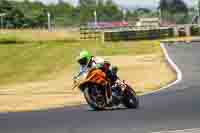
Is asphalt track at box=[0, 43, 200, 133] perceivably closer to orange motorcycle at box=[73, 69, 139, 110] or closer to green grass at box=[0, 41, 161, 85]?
orange motorcycle at box=[73, 69, 139, 110]

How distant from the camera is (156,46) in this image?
5091 centimetres

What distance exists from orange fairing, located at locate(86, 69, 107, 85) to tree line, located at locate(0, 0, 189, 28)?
85.5 meters

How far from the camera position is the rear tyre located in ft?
51.9

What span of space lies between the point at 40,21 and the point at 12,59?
7897cm

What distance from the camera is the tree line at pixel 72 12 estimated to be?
118 m

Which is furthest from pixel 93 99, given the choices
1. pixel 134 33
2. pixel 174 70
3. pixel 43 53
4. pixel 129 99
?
pixel 134 33

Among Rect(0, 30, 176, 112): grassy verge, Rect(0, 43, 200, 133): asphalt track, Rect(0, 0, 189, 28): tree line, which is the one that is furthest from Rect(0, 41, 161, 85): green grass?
Rect(0, 0, 189, 28): tree line

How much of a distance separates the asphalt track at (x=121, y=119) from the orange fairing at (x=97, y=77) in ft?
2.20

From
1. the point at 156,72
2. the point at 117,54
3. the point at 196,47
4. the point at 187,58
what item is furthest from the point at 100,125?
the point at 196,47

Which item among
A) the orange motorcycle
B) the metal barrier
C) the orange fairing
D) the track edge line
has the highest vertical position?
the orange fairing

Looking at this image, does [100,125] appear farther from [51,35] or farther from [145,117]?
[51,35]

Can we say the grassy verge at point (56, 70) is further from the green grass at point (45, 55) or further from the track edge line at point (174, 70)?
the track edge line at point (174, 70)

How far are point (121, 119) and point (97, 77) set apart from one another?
6.18 feet

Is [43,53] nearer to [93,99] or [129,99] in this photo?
[129,99]
